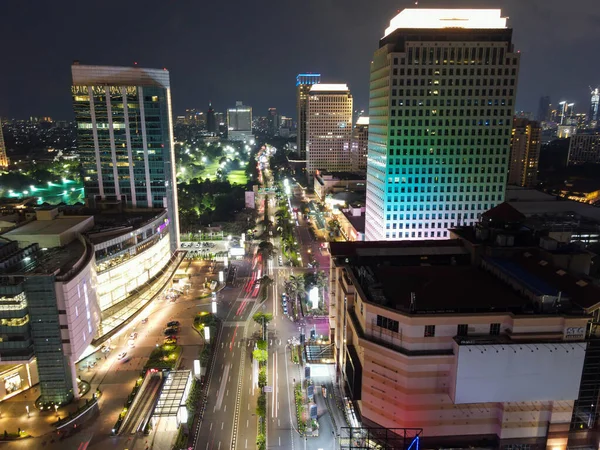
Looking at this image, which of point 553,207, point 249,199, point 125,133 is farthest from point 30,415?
point 553,207

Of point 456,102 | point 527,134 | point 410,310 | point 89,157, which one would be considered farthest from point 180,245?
point 527,134

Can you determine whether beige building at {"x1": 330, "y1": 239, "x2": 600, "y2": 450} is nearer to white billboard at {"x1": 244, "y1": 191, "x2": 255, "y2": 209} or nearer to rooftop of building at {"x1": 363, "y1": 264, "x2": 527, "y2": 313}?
rooftop of building at {"x1": 363, "y1": 264, "x2": 527, "y2": 313}

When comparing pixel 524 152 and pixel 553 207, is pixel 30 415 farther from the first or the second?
pixel 524 152

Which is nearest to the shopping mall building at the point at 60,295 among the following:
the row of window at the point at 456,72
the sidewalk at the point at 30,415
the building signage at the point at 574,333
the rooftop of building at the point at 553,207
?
the sidewalk at the point at 30,415

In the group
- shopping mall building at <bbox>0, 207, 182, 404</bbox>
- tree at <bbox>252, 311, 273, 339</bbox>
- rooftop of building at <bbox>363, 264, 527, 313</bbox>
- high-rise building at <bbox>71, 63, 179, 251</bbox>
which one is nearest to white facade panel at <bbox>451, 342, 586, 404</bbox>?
rooftop of building at <bbox>363, 264, 527, 313</bbox>

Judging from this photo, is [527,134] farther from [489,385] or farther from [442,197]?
[489,385]

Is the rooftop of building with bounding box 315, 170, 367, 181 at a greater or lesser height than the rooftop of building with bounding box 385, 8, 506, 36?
lesser
